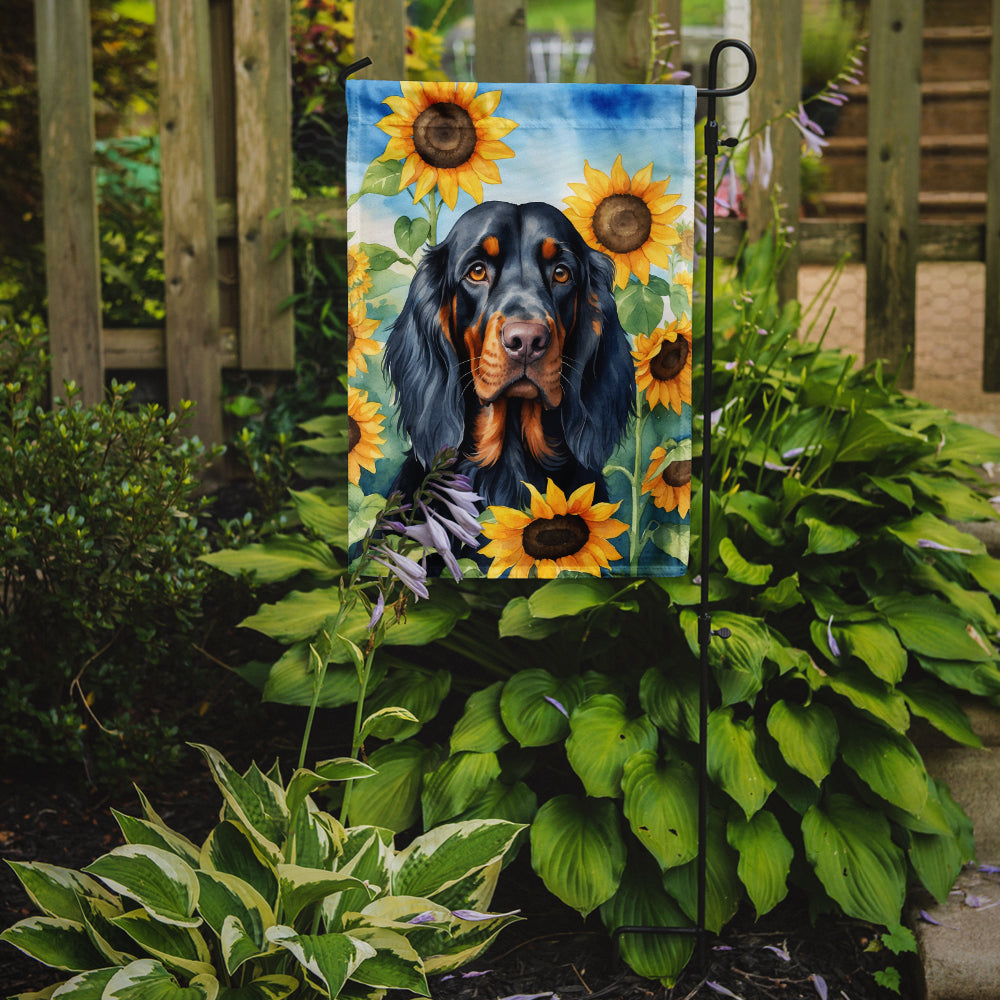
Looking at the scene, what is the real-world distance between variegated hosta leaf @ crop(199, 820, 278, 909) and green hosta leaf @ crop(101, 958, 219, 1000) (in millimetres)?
201

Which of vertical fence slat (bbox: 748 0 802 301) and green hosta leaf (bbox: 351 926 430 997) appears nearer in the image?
green hosta leaf (bbox: 351 926 430 997)

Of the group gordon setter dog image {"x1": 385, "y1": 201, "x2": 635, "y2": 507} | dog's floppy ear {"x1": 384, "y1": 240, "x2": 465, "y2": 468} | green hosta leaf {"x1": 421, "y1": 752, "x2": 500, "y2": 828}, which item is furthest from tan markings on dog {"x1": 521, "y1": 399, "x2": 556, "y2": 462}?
green hosta leaf {"x1": 421, "y1": 752, "x2": 500, "y2": 828}

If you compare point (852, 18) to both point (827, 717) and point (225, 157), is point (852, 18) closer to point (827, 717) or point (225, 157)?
point (225, 157)

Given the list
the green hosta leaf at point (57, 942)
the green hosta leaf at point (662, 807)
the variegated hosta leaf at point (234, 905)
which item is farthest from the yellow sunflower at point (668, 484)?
the green hosta leaf at point (57, 942)

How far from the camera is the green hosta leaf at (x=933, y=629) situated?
2062 millimetres

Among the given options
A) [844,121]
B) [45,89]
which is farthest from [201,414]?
[844,121]

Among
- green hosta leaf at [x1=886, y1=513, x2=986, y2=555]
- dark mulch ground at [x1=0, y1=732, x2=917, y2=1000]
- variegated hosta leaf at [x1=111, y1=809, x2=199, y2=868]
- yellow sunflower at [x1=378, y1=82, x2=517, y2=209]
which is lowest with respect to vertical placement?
dark mulch ground at [x1=0, y1=732, x2=917, y2=1000]

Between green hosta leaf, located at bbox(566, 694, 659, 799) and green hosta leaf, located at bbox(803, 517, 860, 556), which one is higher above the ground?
green hosta leaf, located at bbox(803, 517, 860, 556)

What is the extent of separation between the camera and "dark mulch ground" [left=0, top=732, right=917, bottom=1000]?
1.83 metres

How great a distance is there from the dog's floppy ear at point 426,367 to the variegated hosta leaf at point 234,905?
0.78 meters

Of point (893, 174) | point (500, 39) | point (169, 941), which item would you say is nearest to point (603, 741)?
point (169, 941)

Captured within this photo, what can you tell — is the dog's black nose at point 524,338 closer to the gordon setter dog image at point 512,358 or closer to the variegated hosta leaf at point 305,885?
the gordon setter dog image at point 512,358

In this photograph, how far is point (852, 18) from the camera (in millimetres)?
6340

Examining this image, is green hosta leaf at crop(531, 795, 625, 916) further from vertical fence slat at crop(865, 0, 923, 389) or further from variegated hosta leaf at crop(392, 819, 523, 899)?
vertical fence slat at crop(865, 0, 923, 389)
